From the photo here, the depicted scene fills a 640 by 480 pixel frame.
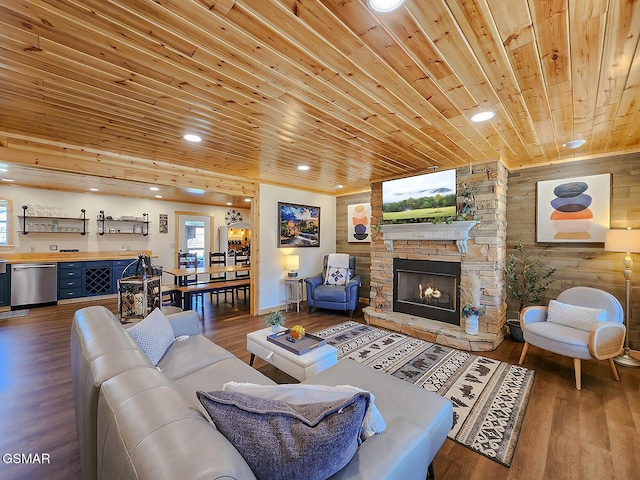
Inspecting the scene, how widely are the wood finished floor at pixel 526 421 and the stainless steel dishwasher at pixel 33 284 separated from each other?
196cm

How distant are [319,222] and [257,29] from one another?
4.69 meters

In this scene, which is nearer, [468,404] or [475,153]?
[468,404]

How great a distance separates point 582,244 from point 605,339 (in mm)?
1502

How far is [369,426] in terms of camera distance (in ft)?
3.65

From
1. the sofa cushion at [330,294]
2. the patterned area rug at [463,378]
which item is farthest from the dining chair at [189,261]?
the patterned area rug at [463,378]

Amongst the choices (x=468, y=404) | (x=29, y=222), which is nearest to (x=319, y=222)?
(x=468, y=404)

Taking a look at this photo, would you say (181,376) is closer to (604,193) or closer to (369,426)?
(369,426)

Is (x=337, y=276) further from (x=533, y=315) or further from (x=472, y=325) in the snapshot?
(x=533, y=315)

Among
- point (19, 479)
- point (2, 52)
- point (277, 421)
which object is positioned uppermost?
point (2, 52)

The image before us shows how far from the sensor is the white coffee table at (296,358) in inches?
87.9

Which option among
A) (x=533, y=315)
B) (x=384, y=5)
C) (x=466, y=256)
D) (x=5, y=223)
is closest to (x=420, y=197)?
(x=466, y=256)

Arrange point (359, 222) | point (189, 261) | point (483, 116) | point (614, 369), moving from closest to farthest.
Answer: point (483, 116)
point (614, 369)
point (359, 222)
point (189, 261)

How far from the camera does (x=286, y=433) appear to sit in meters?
0.84

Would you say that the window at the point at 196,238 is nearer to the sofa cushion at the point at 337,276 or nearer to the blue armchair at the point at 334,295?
the blue armchair at the point at 334,295
